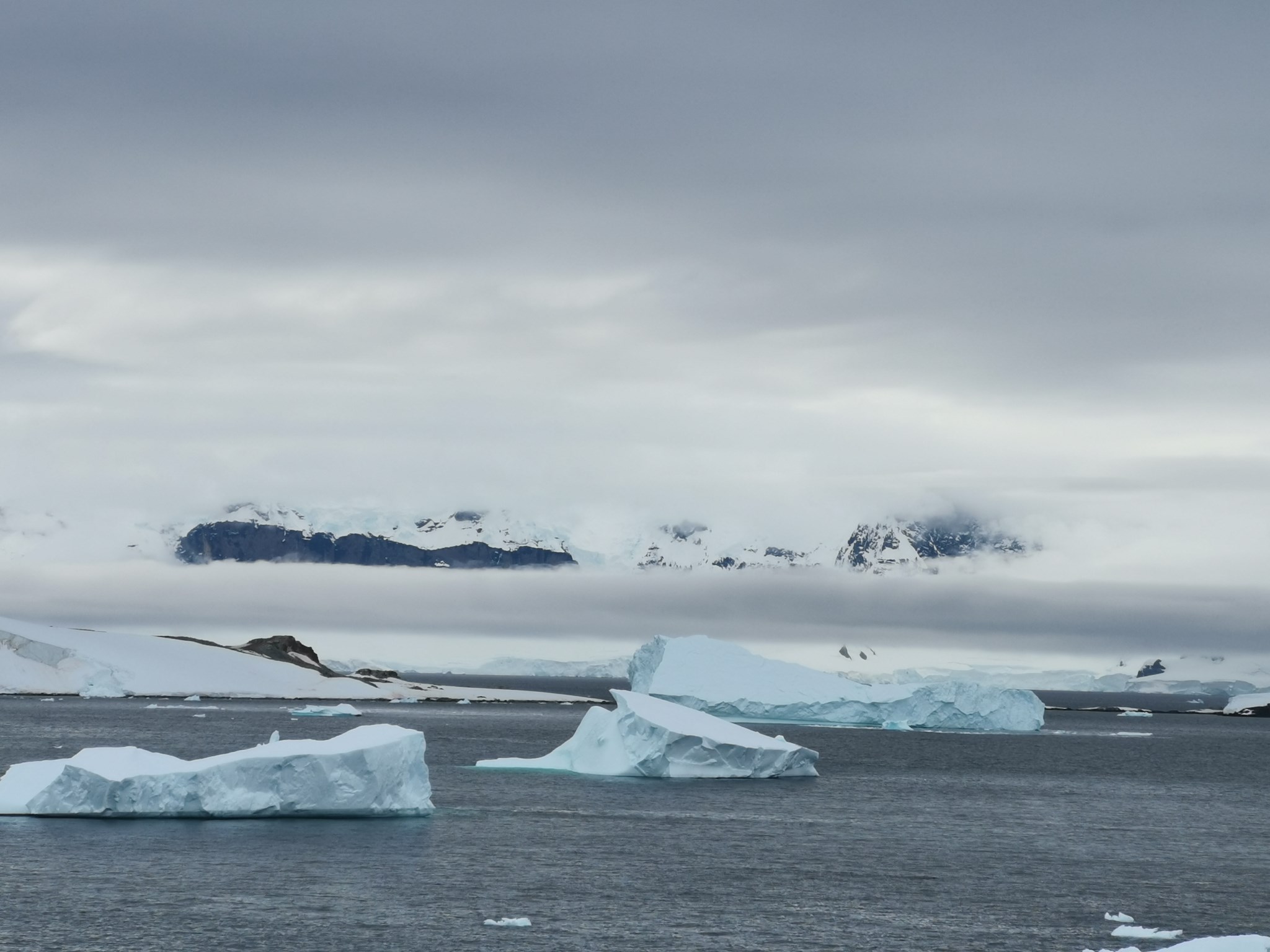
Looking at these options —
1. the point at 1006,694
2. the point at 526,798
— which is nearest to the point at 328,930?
the point at 526,798

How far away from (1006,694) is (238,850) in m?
85.2

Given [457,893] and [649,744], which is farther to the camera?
[649,744]

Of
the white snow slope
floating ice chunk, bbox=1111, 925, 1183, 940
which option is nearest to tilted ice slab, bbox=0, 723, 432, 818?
floating ice chunk, bbox=1111, 925, 1183, 940

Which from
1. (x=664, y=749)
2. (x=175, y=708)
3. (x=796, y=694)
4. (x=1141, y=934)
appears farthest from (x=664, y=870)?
(x=175, y=708)

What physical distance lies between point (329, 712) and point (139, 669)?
4254 cm

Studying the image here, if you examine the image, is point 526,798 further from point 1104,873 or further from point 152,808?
point 1104,873

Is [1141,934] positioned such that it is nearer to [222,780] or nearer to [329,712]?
[222,780]

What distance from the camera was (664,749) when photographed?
2498 inches

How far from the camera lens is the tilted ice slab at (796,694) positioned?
103 meters

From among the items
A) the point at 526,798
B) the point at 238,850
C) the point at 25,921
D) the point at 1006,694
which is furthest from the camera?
the point at 1006,694

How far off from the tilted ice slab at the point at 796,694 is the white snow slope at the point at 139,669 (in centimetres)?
7102

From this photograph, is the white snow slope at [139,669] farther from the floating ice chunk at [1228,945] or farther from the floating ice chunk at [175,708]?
the floating ice chunk at [1228,945]

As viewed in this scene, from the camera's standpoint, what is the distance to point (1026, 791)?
69.3 m

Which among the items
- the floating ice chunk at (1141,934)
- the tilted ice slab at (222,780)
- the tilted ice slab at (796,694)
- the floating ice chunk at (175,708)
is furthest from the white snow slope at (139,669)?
the floating ice chunk at (1141,934)
